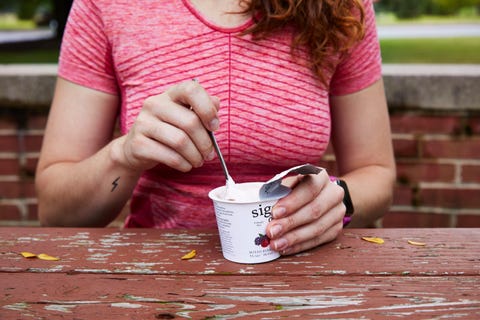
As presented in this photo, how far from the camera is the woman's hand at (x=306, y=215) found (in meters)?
0.84

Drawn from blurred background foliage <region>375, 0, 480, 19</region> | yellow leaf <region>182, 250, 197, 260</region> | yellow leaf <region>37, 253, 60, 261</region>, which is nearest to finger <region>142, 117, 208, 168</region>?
yellow leaf <region>182, 250, 197, 260</region>

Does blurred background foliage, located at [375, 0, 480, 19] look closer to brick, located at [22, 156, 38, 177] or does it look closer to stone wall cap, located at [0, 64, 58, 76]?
stone wall cap, located at [0, 64, 58, 76]

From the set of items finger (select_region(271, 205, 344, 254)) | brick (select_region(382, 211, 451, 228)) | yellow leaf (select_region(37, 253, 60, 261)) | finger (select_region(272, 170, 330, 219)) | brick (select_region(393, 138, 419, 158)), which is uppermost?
finger (select_region(272, 170, 330, 219))

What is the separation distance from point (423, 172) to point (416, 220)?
0.18 metres

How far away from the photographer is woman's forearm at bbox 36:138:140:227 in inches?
41.6

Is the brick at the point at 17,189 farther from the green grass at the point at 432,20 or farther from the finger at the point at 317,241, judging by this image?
the green grass at the point at 432,20

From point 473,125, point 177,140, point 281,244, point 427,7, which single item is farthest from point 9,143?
point 427,7

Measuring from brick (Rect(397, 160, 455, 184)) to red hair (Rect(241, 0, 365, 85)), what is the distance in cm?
88

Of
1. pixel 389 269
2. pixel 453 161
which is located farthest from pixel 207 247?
pixel 453 161

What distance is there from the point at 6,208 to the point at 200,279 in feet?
4.91

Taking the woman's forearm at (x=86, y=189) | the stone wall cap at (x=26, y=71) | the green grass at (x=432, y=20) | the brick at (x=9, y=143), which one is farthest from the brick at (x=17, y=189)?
the green grass at (x=432, y=20)

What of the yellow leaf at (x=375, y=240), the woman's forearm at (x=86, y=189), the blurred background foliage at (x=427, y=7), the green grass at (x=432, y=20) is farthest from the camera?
the blurred background foliage at (x=427, y=7)

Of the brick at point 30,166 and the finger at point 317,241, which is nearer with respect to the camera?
the finger at point 317,241

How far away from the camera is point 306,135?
3.84 ft
